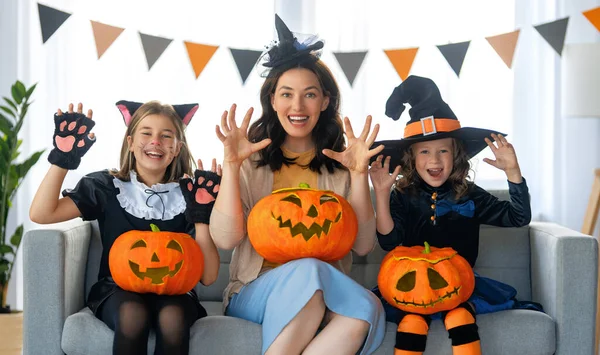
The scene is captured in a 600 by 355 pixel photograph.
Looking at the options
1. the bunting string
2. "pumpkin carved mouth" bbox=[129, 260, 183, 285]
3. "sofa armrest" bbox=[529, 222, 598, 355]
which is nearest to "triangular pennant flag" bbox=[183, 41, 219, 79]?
the bunting string

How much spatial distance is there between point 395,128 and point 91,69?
1821 millimetres

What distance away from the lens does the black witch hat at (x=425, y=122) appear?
2879 mm

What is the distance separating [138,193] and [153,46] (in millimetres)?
1195

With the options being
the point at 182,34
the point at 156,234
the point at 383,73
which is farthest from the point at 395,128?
the point at 156,234

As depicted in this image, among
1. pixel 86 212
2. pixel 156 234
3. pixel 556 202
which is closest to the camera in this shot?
pixel 156 234

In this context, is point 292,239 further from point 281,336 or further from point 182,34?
point 182,34

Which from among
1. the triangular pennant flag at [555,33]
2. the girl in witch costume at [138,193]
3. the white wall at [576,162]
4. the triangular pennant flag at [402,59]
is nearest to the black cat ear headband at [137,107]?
the girl in witch costume at [138,193]

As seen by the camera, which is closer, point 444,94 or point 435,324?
point 435,324

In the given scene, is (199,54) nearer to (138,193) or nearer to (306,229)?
(138,193)

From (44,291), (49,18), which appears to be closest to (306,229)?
(44,291)

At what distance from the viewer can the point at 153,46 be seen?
374 cm

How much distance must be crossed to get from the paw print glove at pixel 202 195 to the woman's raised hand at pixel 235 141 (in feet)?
0.53

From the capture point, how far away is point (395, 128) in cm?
414

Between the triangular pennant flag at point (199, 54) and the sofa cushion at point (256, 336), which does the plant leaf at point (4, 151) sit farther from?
the sofa cushion at point (256, 336)
